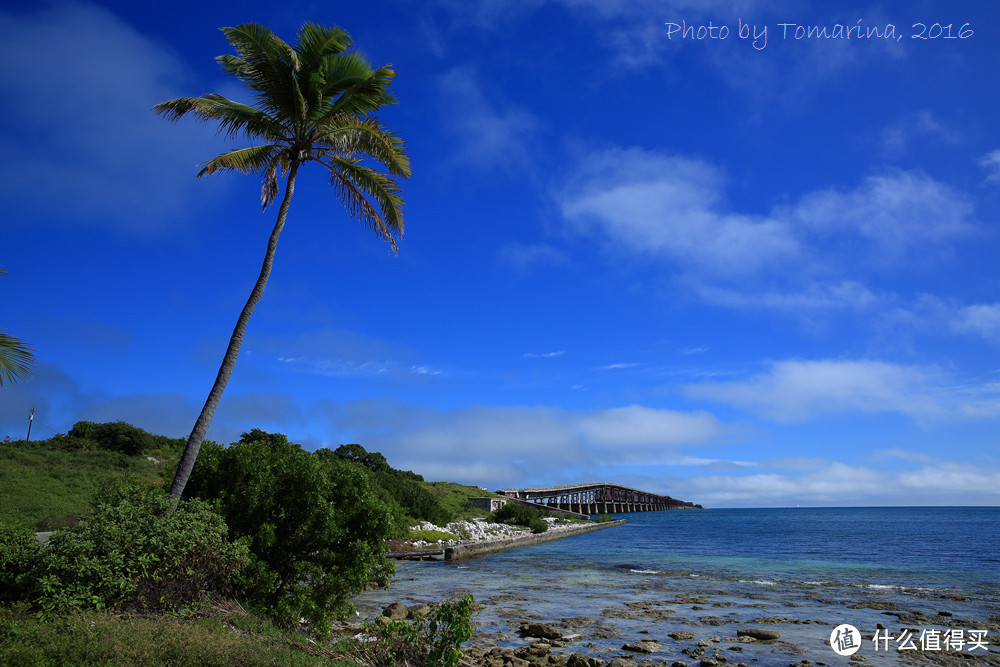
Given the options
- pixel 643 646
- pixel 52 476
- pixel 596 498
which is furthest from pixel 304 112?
pixel 596 498

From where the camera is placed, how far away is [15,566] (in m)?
8.65

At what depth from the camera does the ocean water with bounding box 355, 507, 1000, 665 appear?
48.6ft

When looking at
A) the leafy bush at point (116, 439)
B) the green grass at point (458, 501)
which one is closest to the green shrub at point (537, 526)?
the green grass at point (458, 501)

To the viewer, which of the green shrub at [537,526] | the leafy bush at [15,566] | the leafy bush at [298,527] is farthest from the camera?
the green shrub at [537,526]

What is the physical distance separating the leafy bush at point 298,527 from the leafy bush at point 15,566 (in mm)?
2975

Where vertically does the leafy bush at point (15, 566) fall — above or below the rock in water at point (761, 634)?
above

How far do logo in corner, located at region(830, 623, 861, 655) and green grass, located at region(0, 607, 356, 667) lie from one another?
40.6ft

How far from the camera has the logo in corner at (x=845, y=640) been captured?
14103 mm

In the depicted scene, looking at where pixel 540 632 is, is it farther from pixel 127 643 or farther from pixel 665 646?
pixel 127 643

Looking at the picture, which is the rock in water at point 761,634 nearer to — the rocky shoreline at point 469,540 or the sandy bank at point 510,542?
the rocky shoreline at point 469,540

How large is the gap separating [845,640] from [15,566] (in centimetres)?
1802

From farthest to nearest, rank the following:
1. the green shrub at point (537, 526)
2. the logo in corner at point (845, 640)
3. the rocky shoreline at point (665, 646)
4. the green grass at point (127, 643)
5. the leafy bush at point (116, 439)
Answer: the green shrub at point (537, 526) < the leafy bush at point (116, 439) < the logo in corner at point (845, 640) < the rocky shoreline at point (665, 646) < the green grass at point (127, 643)

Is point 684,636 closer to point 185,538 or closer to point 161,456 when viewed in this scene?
point 185,538

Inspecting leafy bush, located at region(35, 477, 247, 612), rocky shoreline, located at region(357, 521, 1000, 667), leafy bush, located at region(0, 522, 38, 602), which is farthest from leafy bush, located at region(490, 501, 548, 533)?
leafy bush, located at region(0, 522, 38, 602)
